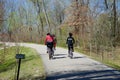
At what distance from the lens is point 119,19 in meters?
54.2

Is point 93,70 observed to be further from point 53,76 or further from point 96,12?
point 96,12

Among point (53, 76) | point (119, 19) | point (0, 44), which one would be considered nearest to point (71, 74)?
point (53, 76)

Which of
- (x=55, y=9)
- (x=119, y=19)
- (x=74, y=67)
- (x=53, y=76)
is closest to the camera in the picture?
(x=53, y=76)

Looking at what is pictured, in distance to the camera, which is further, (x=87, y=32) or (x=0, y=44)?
(x=87, y=32)

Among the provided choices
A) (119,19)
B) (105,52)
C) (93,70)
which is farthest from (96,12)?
(93,70)

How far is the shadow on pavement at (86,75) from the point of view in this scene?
15881 mm

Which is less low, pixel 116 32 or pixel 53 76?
pixel 116 32

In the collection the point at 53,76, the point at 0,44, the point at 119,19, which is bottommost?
the point at 53,76

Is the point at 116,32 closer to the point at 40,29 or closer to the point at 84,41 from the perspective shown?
the point at 84,41

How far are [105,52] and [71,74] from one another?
21.5m

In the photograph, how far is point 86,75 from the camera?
55.0 ft

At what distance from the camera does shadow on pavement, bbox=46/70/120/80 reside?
15881 millimetres

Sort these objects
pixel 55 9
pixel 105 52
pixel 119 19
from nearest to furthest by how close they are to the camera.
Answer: pixel 105 52 < pixel 119 19 < pixel 55 9

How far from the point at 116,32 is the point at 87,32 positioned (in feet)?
22.8
